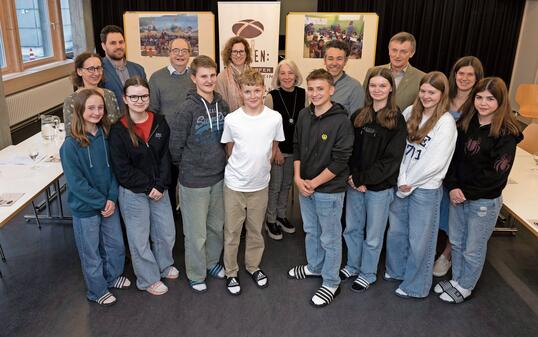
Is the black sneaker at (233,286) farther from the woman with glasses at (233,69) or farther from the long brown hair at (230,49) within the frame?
the long brown hair at (230,49)

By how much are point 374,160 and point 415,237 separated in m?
0.58

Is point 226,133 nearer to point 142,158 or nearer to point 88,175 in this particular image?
point 142,158

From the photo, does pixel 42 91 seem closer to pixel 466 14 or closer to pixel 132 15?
pixel 132 15

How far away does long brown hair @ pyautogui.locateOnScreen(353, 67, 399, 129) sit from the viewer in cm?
255

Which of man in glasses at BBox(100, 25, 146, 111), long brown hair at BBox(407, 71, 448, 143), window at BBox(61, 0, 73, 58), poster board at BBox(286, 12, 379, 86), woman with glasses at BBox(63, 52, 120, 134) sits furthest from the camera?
window at BBox(61, 0, 73, 58)

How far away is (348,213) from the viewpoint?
2.89 meters

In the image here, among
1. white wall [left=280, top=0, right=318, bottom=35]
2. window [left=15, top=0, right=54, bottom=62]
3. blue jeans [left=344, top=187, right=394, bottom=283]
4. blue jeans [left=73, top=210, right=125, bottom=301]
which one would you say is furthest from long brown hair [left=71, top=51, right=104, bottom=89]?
white wall [left=280, top=0, right=318, bottom=35]

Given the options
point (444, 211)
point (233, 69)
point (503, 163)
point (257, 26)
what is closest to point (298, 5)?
point (257, 26)

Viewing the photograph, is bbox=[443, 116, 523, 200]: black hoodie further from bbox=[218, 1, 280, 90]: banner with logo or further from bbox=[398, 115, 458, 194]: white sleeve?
bbox=[218, 1, 280, 90]: banner with logo

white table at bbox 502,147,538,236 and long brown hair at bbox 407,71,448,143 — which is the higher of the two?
long brown hair at bbox 407,71,448,143

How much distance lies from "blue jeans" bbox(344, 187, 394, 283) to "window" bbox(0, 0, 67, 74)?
6.46 meters

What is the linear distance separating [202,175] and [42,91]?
19.3 feet

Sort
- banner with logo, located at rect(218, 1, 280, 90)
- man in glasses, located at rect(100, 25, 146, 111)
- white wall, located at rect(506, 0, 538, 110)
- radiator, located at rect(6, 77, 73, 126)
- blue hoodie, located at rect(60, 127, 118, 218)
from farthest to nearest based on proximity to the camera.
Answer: white wall, located at rect(506, 0, 538, 110)
radiator, located at rect(6, 77, 73, 126)
banner with logo, located at rect(218, 1, 280, 90)
man in glasses, located at rect(100, 25, 146, 111)
blue hoodie, located at rect(60, 127, 118, 218)

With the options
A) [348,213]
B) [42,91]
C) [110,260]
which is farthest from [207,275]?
[42,91]
